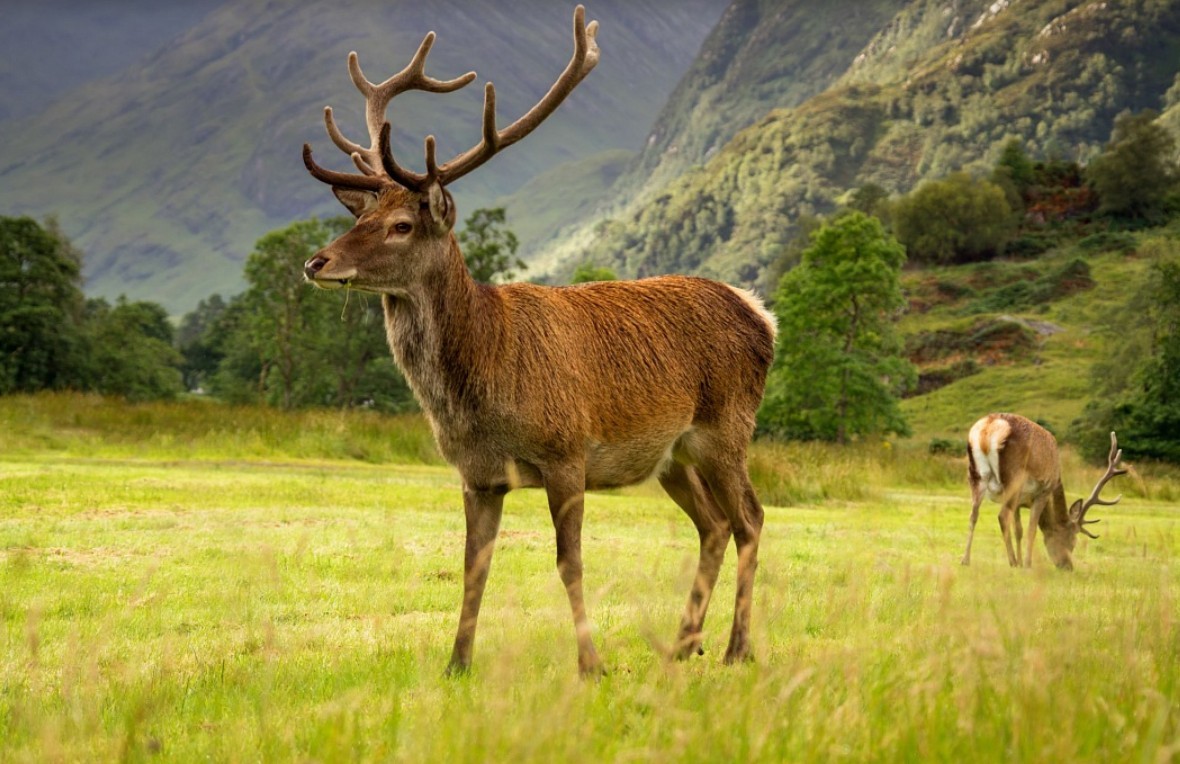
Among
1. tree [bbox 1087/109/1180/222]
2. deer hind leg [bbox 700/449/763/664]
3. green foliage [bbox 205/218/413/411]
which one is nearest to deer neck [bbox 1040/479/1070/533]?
deer hind leg [bbox 700/449/763/664]

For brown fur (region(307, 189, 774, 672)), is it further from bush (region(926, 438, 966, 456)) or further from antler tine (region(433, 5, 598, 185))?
bush (region(926, 438, 966, 456))

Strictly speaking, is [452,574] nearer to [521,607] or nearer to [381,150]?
[521,607]

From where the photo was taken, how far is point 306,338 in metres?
59.0

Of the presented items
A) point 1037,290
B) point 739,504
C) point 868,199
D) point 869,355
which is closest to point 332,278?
point 739,504

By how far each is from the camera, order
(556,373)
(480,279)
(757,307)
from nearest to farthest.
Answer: (556,373)
(757,307)
(480,279)

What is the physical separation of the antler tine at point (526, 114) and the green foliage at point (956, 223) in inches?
→ 3387

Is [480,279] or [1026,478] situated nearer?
[1026,478]

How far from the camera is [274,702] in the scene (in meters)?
4.91

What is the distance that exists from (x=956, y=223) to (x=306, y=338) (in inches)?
2143

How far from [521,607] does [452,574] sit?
1.96 meters

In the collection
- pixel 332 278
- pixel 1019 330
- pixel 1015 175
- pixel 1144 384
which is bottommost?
pixel 332 278

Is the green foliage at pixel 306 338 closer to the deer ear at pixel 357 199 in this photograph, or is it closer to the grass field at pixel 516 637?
the grass field at pixel 516 637

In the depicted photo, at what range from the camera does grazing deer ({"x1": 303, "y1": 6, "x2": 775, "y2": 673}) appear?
20.5 ft

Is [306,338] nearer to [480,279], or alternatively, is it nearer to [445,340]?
[480,279]
